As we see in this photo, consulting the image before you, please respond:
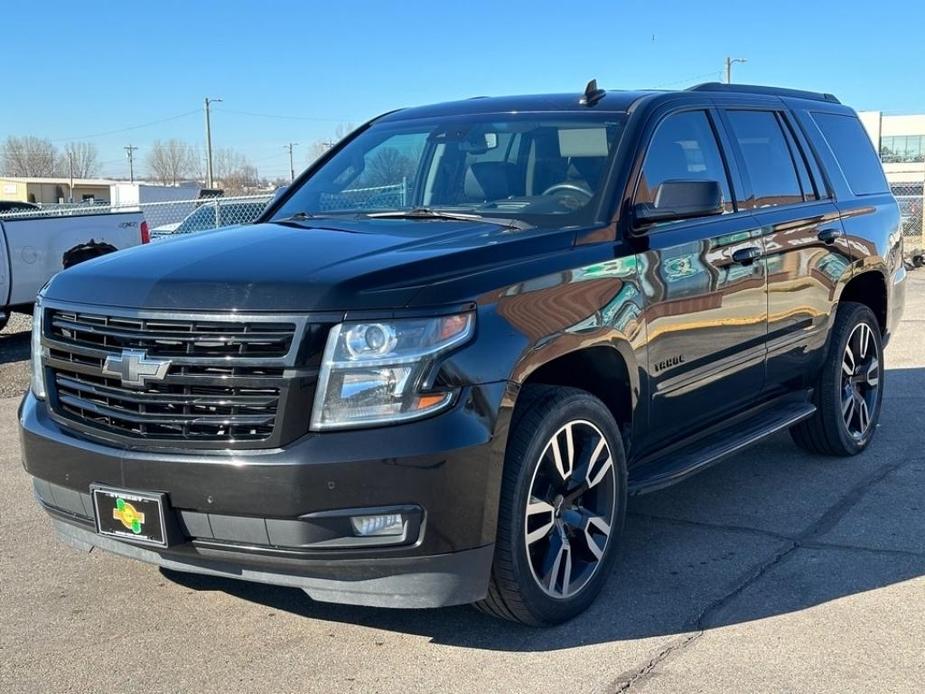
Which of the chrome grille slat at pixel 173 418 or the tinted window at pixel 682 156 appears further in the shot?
the tinted window at pixel 682 156

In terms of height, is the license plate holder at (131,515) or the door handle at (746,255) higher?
the door handle at (746,255)

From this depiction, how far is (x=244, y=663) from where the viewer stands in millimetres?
3547

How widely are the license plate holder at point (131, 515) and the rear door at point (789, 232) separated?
10.4 ft

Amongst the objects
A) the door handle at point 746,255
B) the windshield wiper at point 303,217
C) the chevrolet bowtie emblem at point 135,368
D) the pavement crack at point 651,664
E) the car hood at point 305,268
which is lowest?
the pavement crack at point 651,664

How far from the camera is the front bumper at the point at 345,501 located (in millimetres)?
3182

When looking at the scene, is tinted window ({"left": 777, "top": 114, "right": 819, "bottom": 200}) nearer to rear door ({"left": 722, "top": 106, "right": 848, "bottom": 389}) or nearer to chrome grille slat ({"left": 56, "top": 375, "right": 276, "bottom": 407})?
rear door ({"left": 722, "top": 106, "right": 848, "bottom": 389})

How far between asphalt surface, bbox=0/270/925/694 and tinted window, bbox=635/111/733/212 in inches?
63.0

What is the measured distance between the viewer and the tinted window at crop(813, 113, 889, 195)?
6242mm

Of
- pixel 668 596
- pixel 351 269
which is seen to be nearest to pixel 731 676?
pixel 668 596

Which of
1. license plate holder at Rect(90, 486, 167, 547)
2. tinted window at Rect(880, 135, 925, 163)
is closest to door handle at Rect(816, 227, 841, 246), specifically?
license plate holder at Rect(90, 486, 167, 547)

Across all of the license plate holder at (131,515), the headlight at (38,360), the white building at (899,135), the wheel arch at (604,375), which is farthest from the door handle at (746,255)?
the white building at (899,135)

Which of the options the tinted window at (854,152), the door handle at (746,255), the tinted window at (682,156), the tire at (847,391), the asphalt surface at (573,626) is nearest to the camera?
the asphalt surface at (573,626)

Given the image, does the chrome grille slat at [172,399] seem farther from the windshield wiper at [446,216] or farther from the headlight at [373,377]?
the windshield wiper at [446,216]

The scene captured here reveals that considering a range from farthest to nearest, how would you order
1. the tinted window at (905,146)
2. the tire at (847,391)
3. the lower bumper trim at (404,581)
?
the tinted window at (905,146) → the tire at (847,391) → the lower bumper trim at (404,581)
